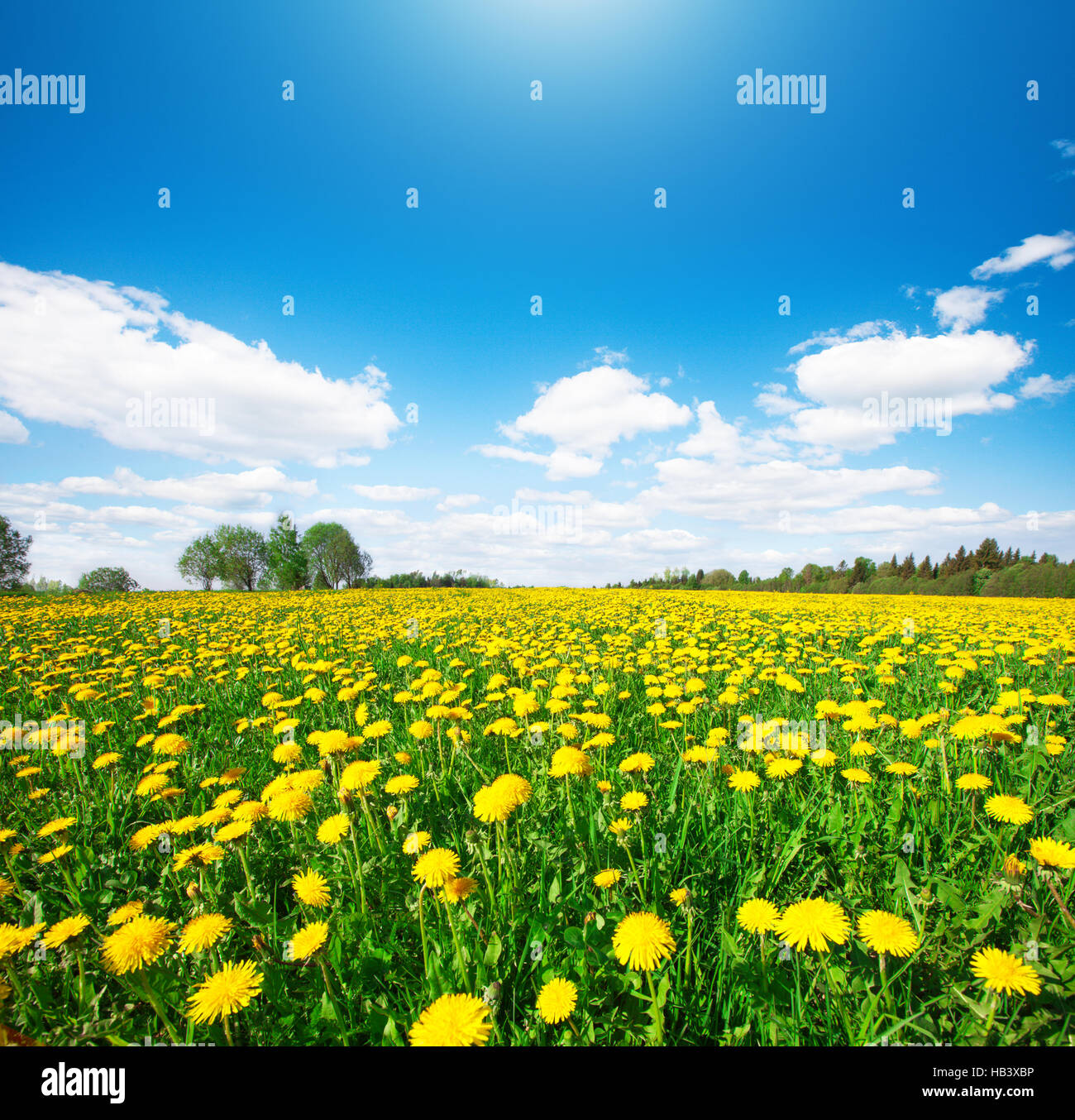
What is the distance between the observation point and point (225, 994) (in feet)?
4.53

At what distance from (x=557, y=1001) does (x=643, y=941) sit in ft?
0.95

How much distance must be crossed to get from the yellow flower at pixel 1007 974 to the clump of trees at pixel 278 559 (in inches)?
2337

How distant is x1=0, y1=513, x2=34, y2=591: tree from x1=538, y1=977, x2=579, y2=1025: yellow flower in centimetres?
6910

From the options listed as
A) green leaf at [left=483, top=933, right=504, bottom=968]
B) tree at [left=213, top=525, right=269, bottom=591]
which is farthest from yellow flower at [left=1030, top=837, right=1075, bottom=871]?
tree at [left=213, top=525, right=269, bottom=591]

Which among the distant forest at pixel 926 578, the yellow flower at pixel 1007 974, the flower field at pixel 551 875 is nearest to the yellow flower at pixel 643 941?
the flower field at pixel 551 875

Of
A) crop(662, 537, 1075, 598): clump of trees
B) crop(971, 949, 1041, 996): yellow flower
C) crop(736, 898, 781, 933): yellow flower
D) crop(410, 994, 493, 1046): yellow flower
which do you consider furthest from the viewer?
crop(662, 537, 1075, 598): clump of trees

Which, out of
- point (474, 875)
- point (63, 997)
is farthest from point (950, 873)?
point (63, 997)

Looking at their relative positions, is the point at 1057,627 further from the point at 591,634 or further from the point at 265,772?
the point at 265,772

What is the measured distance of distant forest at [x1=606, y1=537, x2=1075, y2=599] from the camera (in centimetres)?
3950

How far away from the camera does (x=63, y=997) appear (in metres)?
1.68

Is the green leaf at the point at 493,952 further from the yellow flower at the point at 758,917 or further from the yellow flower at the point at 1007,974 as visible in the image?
the yellow flower at the point at 1007,974

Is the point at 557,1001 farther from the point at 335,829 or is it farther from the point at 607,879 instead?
the point at 335,829

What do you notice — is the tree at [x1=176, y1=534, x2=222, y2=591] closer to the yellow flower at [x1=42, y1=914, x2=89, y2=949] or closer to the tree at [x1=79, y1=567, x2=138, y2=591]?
the tree at [x1=79, y1=567, x2=138, y2=591]
